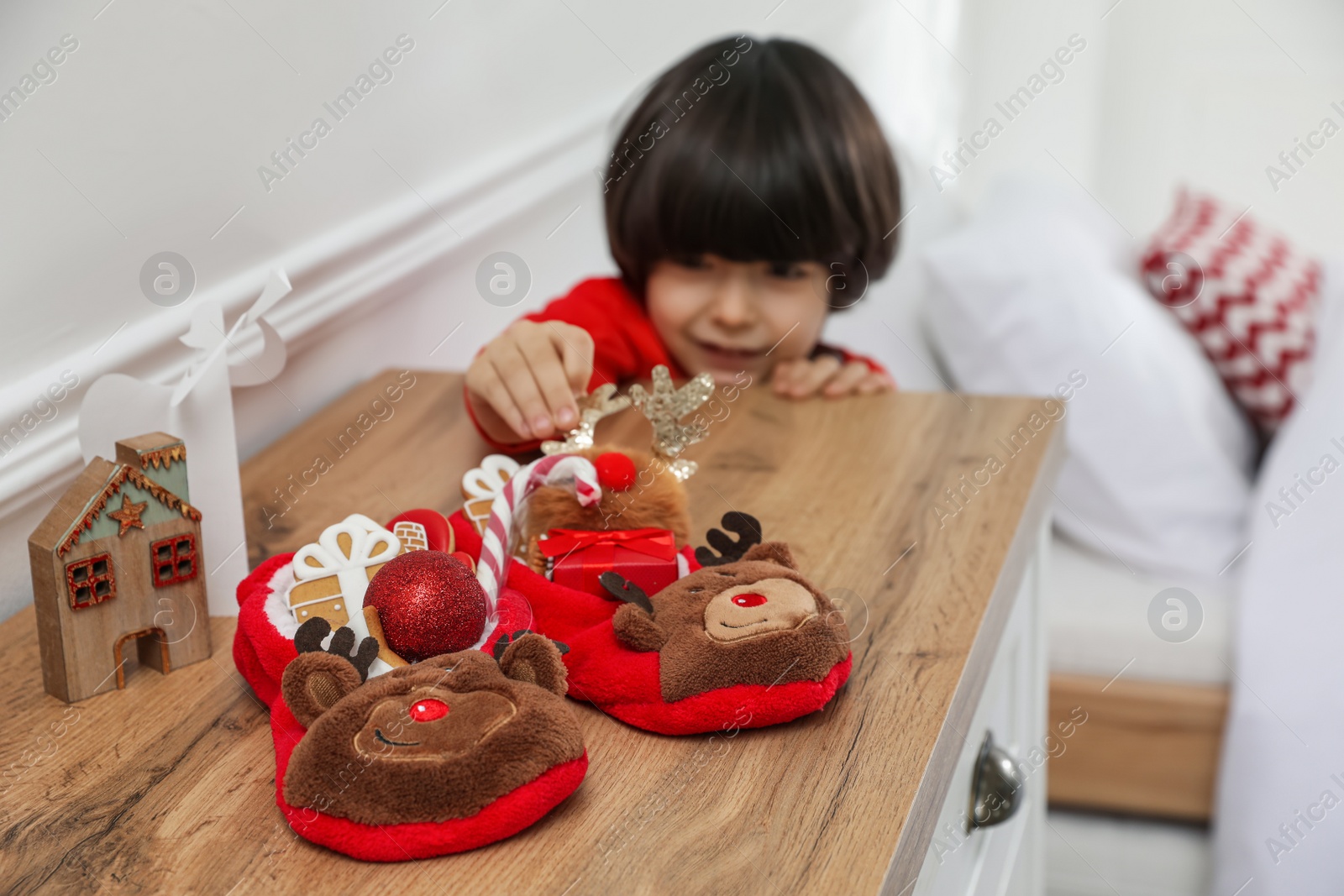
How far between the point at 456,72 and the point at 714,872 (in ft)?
3.19

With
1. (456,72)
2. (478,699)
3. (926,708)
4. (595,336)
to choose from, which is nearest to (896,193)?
(595,336)

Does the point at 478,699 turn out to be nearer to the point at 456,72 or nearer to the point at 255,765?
the point at 255,765

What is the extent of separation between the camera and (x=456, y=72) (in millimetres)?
1169

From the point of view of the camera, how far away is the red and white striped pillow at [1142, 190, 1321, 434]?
57.1 inches

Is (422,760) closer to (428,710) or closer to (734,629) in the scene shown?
(428,710)

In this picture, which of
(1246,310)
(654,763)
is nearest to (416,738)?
(654,763)

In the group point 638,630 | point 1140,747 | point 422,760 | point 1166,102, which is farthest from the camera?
point 1166,102

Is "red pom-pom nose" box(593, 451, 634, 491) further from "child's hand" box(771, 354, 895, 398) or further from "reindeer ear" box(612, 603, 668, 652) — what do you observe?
"child's hand" box(771, 354, 895, 398)

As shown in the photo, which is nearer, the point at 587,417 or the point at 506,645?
the point at 506,645

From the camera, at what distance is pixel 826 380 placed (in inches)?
41.1

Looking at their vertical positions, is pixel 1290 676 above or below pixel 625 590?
below

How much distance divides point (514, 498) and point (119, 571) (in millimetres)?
206

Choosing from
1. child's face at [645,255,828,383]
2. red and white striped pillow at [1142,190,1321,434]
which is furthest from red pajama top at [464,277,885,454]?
red and white striped pillow at [1142,190,1321,434]

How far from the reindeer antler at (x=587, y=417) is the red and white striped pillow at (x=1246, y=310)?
3.48ft
